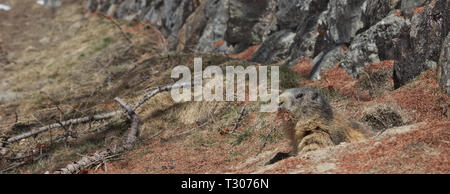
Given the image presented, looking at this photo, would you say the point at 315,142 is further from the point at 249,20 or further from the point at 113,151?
the point at 249,20

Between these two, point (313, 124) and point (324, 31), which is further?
point (324, 31)

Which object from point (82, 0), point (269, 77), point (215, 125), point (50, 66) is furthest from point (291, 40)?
point (82, 0)

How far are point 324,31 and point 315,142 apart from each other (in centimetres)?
767

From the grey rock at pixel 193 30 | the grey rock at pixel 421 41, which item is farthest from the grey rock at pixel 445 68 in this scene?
the grey rock at pixel 193 30

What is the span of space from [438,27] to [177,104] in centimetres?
630

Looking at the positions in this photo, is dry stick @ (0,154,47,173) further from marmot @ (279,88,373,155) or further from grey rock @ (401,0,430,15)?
grey rock @ (401,0,430,15)

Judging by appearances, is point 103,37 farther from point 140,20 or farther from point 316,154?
point 316,154

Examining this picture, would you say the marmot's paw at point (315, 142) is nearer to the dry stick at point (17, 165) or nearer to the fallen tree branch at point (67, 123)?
the dry stick at point (17, 165)

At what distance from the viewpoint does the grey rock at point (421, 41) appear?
21.9 feet

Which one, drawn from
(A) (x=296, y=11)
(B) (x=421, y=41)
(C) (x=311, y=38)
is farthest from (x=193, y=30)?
(B) (x=421, y=41)

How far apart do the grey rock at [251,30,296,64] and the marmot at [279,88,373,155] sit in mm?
8387

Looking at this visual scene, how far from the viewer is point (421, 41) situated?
712cm

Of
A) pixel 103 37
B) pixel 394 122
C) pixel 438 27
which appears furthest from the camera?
pixel 103 37

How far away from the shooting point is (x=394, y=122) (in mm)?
6164
